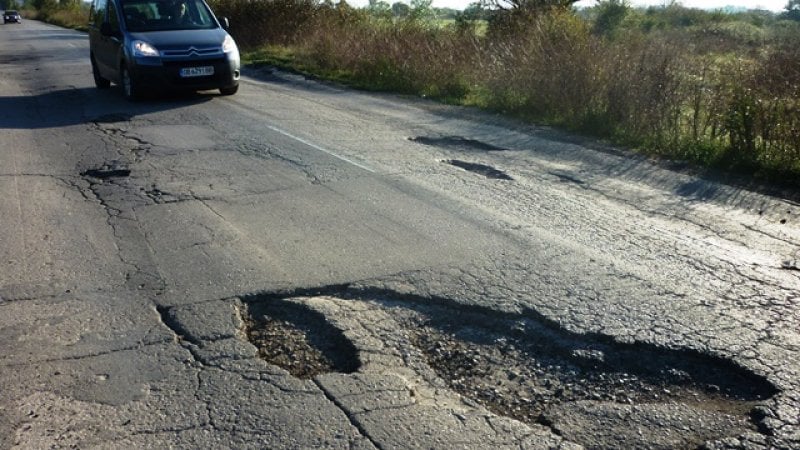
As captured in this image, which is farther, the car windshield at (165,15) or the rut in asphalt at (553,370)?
the car windshield at (165,15)

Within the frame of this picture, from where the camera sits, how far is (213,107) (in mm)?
12688

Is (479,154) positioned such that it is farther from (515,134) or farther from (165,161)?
(165,161)

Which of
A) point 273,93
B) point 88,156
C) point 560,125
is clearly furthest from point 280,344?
point 273,93

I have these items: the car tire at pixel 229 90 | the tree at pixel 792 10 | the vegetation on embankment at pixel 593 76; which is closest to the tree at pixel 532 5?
the vegetation on embankment at pixel 593 76

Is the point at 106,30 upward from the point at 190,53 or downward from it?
upward

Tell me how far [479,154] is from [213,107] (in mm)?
5342

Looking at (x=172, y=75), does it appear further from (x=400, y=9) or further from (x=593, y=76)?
(x=400, y=9)

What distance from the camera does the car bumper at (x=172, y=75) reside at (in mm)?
12484

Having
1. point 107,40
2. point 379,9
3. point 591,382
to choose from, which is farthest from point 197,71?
point 379,9

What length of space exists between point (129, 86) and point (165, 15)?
1552mm

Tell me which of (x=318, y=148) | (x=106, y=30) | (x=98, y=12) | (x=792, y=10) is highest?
(x=792, y=10)

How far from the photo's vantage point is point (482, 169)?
8.63m

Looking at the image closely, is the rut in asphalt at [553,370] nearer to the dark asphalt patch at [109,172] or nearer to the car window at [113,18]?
the dark asphalt patch at [109,172]

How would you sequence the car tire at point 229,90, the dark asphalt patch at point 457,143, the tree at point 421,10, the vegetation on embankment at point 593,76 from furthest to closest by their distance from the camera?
the tree at point 421,10 → the car tire at point 229,90 → the dark asphalt patch at point 457,143 → the vegetation on embankment at point 593,76
